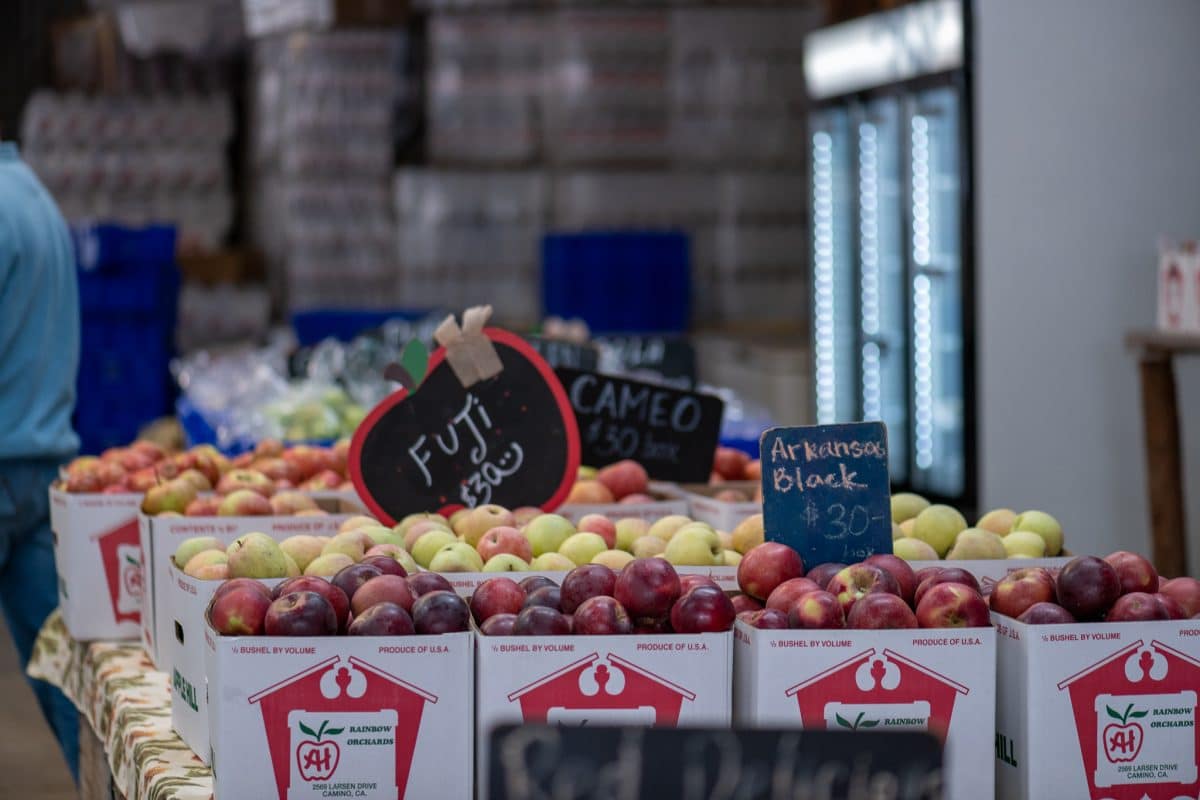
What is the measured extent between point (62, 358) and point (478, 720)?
247cm

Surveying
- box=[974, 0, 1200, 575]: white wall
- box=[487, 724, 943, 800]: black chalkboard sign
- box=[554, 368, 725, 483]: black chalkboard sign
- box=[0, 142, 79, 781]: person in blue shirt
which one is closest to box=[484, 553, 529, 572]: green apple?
box=[487, 724, 943, 800]: black chalkboard sign

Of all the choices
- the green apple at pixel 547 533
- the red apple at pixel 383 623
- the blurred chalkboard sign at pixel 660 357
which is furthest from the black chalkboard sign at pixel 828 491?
the blurred chalkboard sign at pixel 660 357

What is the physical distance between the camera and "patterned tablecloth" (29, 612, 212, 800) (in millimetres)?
2092

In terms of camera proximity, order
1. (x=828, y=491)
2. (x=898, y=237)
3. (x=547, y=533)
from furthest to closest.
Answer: (x=898, y=237) → (x=547, y=533) → (x=828, y=491)

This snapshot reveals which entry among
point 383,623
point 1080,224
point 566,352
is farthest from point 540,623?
point 1080,224

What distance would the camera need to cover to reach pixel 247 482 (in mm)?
2961

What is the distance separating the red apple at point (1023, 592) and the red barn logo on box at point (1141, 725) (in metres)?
0.12

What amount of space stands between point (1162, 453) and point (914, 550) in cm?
343

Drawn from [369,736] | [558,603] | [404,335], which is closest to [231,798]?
[369,736]

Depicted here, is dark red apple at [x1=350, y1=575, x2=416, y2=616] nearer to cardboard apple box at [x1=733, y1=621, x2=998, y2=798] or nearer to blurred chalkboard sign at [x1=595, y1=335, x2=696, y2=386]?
cardboard apple box at [x1=733, y1=621, x2=998, y2=798]

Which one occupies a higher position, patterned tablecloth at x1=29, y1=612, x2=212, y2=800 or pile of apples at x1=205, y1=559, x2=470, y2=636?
pile of apples at x1=205, y1=559, x2=470, y2=636

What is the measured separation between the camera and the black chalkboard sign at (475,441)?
9.38 feet

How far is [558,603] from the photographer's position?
1954 mm

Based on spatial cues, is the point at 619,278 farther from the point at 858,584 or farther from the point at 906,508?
the point at 858,584
